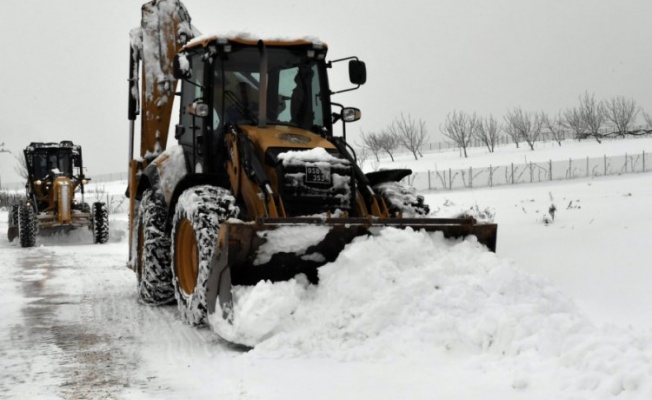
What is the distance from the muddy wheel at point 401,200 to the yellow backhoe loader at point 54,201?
12.8m

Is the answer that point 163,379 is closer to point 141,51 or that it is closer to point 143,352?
point 143,352

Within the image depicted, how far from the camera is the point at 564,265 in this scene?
A: 1062 centimetres

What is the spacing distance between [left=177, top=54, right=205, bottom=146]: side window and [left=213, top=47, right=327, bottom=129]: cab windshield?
275mm

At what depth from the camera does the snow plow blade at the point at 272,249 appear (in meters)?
5.77

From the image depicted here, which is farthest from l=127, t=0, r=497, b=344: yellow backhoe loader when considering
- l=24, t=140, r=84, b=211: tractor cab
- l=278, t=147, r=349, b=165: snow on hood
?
l=24, t=140, r=84, b=211: tractor cab

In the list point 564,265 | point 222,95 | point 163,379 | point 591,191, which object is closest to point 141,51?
point 222,95

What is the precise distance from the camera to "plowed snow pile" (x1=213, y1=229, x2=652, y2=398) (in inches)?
188

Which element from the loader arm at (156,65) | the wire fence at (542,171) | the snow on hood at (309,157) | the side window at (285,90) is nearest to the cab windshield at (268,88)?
the side window at (285,90)

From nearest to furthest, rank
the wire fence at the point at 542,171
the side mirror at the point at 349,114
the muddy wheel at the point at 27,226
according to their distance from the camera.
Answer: the side mirror at the point at 349,114 < the muddy wheel at the point at 27,226 < the wire fence at the point at 542,171

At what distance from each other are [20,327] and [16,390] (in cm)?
252

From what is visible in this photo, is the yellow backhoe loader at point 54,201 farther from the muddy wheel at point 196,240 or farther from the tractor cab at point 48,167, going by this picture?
the muddy wheel at point 196,240

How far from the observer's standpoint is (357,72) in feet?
25.1

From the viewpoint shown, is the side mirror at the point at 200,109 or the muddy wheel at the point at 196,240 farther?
the side mirror at the point at 200,109

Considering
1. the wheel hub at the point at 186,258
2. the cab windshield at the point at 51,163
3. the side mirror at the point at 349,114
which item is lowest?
the wheel hub at the point at 186,258
